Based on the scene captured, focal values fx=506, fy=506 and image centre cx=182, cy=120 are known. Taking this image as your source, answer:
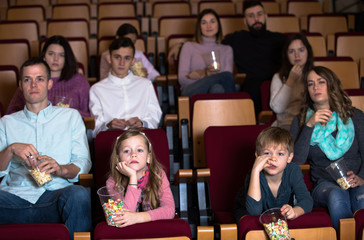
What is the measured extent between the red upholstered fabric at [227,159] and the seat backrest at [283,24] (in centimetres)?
137

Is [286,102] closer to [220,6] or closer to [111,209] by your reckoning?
[111,209]

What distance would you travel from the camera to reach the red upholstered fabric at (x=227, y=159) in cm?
140

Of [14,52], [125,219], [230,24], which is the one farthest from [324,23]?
[125,219]

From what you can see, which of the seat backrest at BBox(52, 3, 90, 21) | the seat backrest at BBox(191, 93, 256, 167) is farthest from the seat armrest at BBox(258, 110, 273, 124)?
the seat backrest at BBox(52, 3, 90, 21)

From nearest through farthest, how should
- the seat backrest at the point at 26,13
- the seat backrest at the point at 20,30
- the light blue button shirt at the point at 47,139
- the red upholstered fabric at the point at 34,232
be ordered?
the red upholstered fabric at the point at 34,232, the light blue button shirt at the point at 47,139, the seat backrest at the point at 20,30, the seat backrest at the point at 26,13

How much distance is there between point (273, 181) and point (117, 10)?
204 cm

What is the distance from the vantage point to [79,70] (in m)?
1.96

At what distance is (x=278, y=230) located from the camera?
1.00 meters

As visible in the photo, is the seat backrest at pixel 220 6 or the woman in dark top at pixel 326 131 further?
the seat backrest at pixel 220 6

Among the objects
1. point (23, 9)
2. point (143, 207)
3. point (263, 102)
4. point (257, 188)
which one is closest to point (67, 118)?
point (143, 207)

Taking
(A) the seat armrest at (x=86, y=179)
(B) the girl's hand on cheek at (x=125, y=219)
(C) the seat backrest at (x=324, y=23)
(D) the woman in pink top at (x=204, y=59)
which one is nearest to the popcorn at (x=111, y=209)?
(B) the girl's hand on cheek at (x=125, y=219)

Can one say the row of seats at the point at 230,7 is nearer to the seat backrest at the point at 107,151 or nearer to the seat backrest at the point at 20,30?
the seat backrest at the point at 20,30

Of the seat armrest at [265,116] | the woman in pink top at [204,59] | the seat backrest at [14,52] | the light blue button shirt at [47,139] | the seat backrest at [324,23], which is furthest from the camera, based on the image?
the seat backrest at [324,23]

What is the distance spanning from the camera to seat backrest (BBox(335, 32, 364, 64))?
7.75 feet
